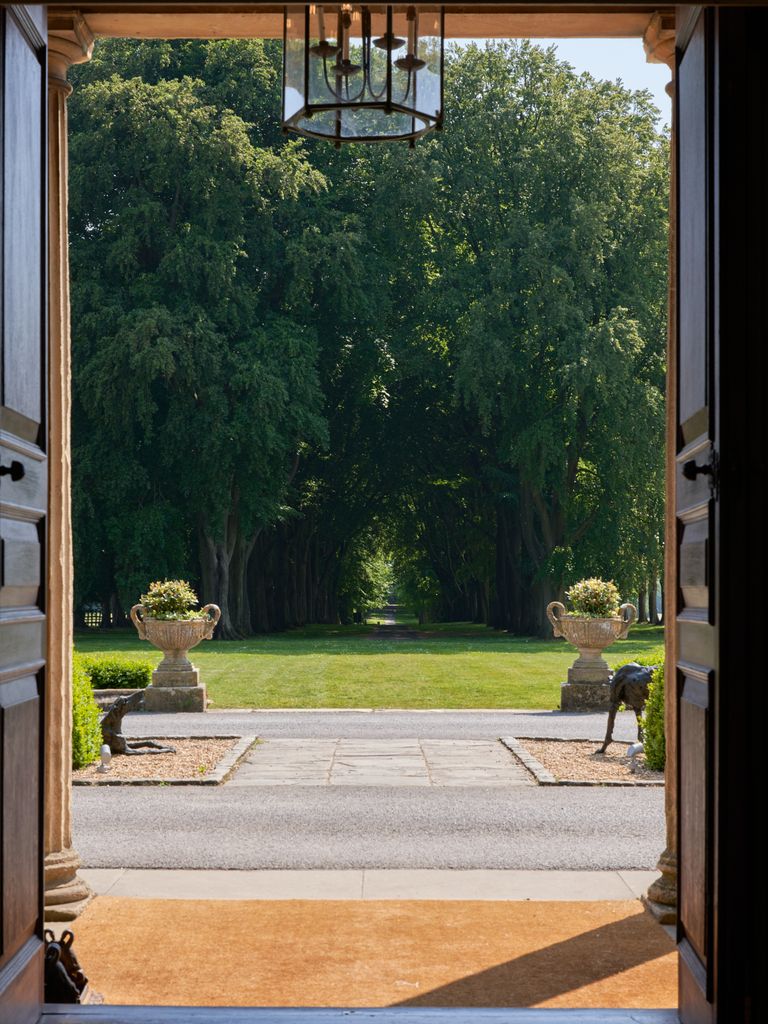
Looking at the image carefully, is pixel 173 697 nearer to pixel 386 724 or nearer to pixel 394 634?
pixel 386 724

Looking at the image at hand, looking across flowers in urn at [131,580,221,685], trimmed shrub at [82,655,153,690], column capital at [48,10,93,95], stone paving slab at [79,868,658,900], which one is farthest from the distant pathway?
column capital at [48,10,93,95]

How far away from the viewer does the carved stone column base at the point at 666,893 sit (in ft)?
20.5

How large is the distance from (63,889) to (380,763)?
638 cm

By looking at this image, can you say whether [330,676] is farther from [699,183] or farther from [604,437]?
[699,183]

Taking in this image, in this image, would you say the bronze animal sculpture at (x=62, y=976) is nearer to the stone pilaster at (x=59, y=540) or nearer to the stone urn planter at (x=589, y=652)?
the stone pilaster at (x=59, y=540)

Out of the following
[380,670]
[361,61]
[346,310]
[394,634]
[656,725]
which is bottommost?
[394,634]

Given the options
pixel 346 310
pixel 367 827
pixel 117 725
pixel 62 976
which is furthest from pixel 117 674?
pixel 346 310

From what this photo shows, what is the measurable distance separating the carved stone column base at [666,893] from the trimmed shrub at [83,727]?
→ 22.4 feet

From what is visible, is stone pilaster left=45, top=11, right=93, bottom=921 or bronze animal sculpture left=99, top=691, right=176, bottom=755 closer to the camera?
stone pilaster left=45, top=11, right=93, bottom=921

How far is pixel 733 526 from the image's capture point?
4.04m

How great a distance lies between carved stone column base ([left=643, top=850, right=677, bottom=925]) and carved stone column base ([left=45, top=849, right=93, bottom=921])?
282 centimetres

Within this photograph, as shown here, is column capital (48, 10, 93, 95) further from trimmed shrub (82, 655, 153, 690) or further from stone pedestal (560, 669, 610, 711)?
stone pedestal (560, 669, 610, 711)

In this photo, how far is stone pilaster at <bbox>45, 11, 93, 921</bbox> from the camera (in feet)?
20.5

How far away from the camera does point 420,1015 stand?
4.52m
